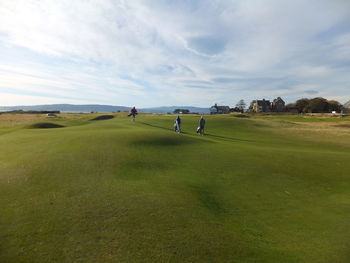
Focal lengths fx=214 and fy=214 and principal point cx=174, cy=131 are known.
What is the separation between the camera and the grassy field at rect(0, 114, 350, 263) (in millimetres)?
5246

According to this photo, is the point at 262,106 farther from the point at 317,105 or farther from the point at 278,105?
the point at 317,105

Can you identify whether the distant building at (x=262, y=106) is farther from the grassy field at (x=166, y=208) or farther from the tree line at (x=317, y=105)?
the grassy field at (x=166, y=208)

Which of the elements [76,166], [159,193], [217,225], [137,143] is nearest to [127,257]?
[217,225]

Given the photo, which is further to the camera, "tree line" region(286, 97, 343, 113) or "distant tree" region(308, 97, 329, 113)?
"tree line" region(286, 97, 343, 113)

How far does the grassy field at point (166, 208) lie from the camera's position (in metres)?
5.25

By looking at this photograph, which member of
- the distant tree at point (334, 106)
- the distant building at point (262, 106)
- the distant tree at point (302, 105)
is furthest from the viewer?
the distant building at point (262, 106)

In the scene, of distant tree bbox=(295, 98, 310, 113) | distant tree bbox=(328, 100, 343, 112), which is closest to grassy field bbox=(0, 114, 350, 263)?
distant tree bbox=(295, 98, 310, 113)

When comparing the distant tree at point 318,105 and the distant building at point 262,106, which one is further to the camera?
the distant building at point 262,106

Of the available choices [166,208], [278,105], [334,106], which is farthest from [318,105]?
[166,208]

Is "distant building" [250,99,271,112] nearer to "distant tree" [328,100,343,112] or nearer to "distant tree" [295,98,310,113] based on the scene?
"distant tree" [295,98,310,113]

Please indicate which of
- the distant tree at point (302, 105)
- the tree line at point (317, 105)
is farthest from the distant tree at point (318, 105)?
the distant tree at point (302, 105)

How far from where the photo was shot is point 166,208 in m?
7.11

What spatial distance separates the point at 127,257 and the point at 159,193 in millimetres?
3493

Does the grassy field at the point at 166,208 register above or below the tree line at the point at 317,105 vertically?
below
